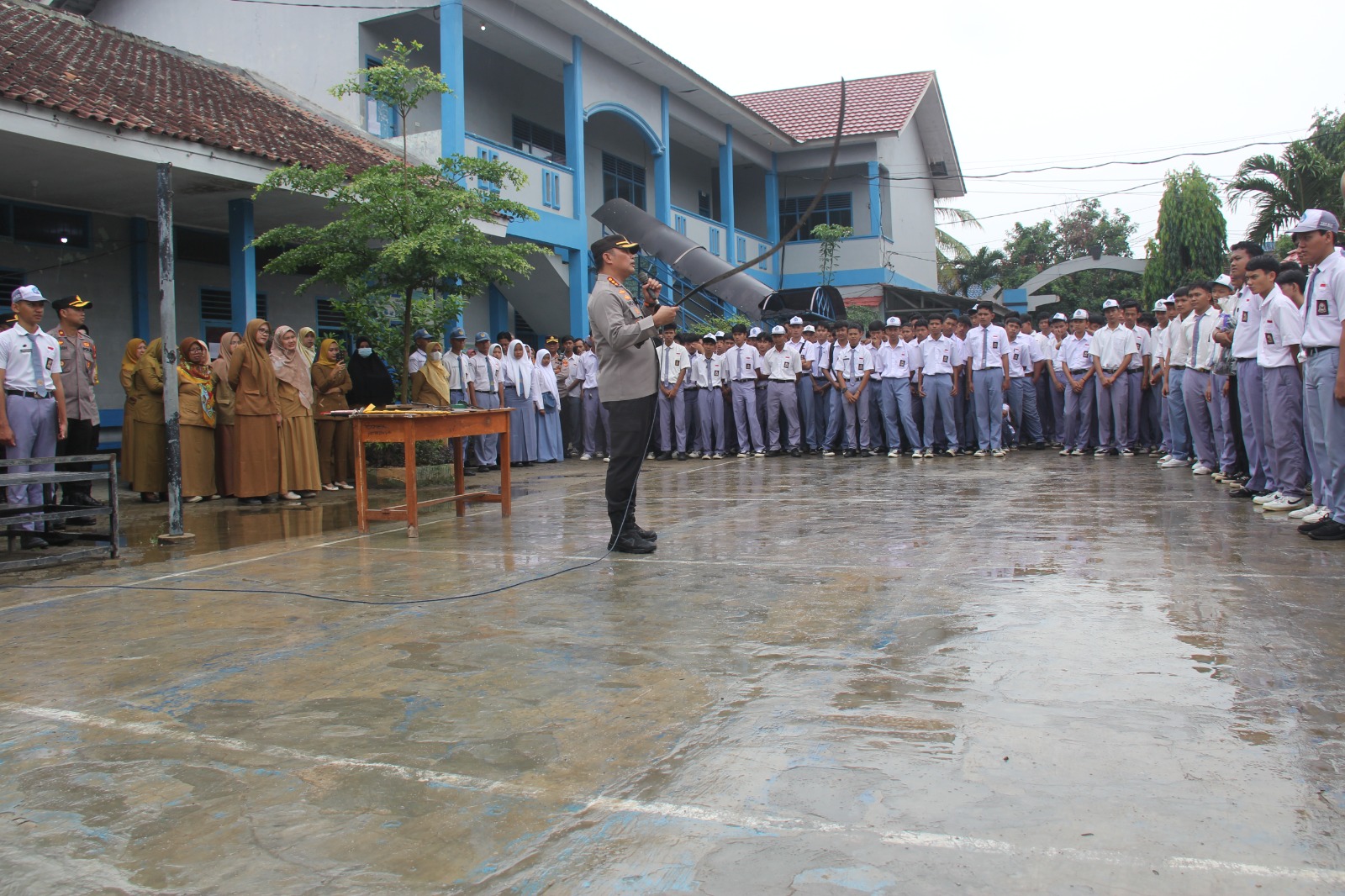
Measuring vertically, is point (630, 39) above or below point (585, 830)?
above

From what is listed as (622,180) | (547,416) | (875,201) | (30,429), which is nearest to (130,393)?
(30,429)

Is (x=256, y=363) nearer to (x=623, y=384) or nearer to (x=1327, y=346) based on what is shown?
(x=623, y=384)

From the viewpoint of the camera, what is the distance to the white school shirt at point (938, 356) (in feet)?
42.6

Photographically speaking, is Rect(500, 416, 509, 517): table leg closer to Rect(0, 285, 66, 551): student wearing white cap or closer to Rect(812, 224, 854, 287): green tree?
Rect(0, 285, 66, 551): student wearing white cap

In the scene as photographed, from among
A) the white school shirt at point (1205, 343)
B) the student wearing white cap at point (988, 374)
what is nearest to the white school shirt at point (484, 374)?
the student wearing white cap at point (988, 374)

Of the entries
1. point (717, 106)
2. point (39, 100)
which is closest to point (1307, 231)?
point (39, 100)

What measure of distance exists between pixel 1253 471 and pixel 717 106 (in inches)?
640

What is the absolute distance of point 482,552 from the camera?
625 centimetres

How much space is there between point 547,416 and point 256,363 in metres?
5.86

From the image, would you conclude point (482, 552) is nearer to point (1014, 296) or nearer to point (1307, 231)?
point (1307, 231)

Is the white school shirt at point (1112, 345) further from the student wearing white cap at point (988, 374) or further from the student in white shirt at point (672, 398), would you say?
the student in white shirt at point (672, 398)

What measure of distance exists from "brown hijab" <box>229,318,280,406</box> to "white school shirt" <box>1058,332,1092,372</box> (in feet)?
30.9

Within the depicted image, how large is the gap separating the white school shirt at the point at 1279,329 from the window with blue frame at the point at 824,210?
19.7 m

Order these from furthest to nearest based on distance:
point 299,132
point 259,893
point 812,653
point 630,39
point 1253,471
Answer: point 630,39, point 299,132, point 1253,471, point 812,653, point 259,893
